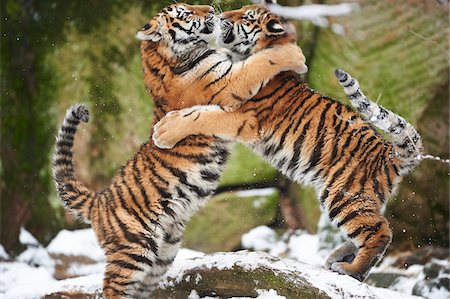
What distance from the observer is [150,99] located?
4.02m

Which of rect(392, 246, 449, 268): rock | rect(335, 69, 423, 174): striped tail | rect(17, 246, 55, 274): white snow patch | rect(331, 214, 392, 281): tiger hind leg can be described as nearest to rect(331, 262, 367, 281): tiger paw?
rect(331, 214, 392, 281): tiger hind leg

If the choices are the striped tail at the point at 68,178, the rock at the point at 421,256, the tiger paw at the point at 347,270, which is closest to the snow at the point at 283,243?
the rock at the point at 421,256

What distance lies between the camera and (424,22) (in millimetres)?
4469

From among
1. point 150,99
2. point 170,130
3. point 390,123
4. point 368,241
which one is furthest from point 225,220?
point 390,123

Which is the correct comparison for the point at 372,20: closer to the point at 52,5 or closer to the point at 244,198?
the point at 244,198

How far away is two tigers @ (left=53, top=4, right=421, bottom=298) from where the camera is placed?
3191 millimetres

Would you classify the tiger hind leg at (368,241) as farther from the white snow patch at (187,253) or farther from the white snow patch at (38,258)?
the white snow patch at (38,258)

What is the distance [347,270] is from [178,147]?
85 centimetres

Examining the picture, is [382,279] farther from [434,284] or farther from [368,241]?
[368,241]

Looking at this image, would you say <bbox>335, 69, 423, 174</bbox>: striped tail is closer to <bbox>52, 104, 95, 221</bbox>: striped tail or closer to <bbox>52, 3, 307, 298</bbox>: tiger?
<bbox>52, 3, 307, 298</bbox>: tiger

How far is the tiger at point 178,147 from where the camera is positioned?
127 inches

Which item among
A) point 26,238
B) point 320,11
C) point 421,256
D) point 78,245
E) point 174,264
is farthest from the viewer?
point 26,238

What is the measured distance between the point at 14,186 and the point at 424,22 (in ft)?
8.77

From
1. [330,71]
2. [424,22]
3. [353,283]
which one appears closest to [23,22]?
[330,71]
